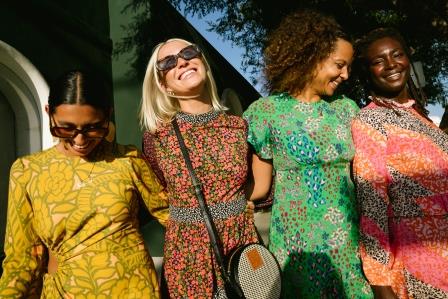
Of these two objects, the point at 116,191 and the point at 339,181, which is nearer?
the point at 116,191

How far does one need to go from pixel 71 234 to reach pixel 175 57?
107 centimetres

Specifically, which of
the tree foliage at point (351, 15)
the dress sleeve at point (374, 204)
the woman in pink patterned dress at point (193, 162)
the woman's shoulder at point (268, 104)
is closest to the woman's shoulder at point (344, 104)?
the woman's shoulder at point (268, 104)

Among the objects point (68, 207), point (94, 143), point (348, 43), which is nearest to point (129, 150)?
point (94, 143)

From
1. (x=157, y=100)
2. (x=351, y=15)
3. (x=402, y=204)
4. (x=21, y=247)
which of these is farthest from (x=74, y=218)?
(x=351, y=15)

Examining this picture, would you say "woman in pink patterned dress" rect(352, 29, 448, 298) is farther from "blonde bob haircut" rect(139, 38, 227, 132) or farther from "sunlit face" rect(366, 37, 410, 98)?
"blonde bob haircut" rect(139, 38, 227, 132)

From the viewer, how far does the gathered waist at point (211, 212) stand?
6.89ft

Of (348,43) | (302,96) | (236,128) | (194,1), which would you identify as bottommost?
(236,128)

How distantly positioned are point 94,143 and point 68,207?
0.30 metres

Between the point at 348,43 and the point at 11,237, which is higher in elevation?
the point at 348,43

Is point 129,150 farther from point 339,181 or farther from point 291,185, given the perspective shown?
point 339,181

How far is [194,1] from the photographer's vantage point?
8352mm

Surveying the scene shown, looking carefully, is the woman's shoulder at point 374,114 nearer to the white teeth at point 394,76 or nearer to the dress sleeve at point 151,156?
the white teeth at point 394,76

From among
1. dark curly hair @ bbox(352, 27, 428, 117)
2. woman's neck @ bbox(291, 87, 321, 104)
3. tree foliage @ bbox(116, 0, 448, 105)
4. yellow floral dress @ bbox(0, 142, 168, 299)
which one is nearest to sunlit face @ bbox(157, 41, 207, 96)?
woman's neck @ bbox(291, 87, 321, 104)

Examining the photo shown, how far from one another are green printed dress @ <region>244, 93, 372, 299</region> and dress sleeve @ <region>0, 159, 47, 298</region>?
1120mm
